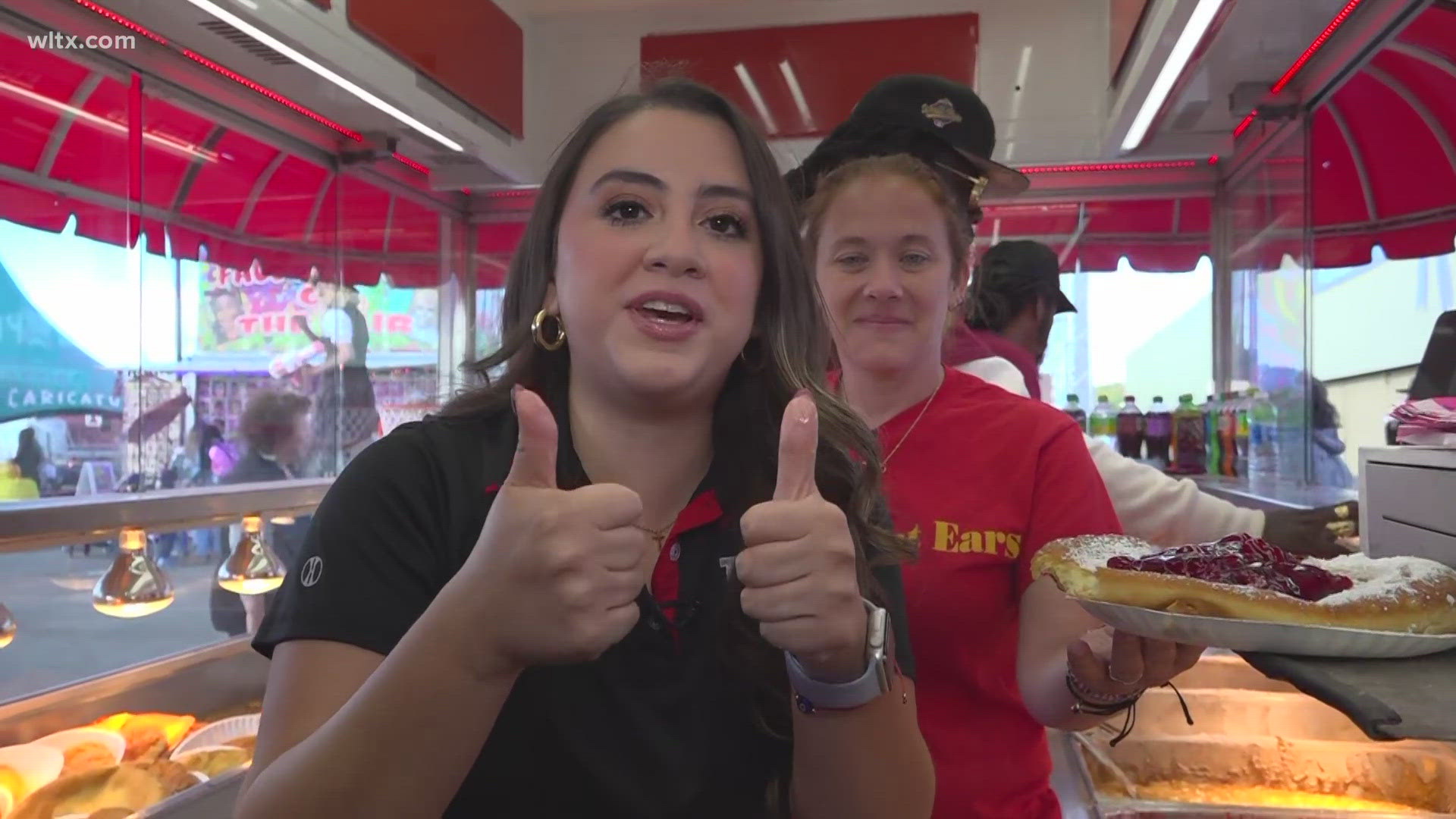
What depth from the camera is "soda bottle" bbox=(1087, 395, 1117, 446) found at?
4348mm

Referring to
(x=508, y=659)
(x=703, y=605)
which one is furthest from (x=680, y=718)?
(x=508, y=659)

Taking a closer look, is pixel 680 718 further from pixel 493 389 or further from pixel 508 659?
pixel 493 389

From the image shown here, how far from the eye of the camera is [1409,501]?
4.74 ft

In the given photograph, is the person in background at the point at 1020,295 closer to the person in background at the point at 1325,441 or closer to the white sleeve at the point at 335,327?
the person in background at the point at 1325,441

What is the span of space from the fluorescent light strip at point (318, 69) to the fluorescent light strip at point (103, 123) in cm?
61

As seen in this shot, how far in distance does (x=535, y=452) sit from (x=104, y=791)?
1.60 m

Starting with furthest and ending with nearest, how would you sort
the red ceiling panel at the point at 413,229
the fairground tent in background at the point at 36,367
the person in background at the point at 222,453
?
the red ceiling panel at the point at 413,229 < the person in background at the point at 222,453 < the fairground tent in background at the point at 36,367

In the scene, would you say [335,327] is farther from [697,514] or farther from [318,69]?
[697,514]

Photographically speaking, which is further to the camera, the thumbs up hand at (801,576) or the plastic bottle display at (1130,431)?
the plastic bottle display at (1130,431)

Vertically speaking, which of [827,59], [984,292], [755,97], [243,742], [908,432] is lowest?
[243,742]

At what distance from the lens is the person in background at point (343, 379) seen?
4078 mm

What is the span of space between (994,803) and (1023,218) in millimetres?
3643

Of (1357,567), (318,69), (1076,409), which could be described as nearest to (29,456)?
(318,69)

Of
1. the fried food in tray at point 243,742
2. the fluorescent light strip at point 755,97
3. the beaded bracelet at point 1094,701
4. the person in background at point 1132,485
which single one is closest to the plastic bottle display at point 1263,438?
the person in background at point 1132,485
